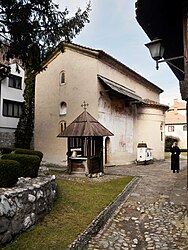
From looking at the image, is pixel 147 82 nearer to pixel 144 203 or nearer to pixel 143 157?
pixel 143 157

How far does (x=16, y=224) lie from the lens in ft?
17.8

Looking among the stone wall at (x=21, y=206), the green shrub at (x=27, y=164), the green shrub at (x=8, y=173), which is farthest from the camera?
the green shrub at (x=27, y=164)

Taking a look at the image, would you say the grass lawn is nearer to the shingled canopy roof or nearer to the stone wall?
the stone wall

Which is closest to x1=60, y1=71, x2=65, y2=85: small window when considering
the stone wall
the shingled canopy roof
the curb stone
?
the shingled canopy roof

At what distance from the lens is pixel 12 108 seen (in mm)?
26641

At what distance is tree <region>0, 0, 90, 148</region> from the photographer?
10.6 m

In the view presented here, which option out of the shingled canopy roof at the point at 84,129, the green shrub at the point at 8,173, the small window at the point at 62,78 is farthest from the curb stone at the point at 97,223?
the small window at the point at 62,78

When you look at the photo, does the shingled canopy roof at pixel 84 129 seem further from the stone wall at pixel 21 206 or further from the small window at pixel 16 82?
the small window at pixel 16 82

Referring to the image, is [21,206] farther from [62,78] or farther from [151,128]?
[151,128]

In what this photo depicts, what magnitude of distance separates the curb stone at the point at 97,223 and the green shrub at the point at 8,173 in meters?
1.93

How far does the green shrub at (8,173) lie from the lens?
5.94m

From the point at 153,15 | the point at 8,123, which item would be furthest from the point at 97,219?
the point at 8,123

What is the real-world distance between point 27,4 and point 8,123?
55.2 ft

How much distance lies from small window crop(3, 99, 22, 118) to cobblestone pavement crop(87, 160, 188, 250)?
61.0ft
